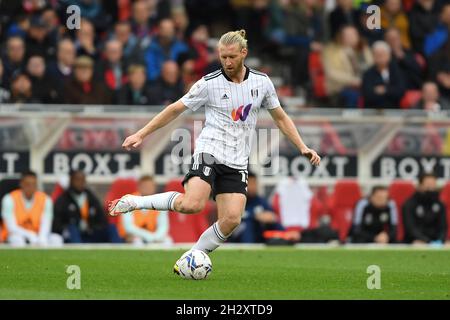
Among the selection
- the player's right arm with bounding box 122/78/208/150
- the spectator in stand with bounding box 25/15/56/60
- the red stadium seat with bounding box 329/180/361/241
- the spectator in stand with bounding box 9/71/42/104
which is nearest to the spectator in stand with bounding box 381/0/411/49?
the red stadium seat with bounding box 329/180/361/241

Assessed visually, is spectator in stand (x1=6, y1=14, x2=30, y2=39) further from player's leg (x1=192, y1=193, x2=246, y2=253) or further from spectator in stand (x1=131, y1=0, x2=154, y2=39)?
player's leg (x1=192, y1=193, x2=246, y2=253)

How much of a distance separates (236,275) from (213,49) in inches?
429

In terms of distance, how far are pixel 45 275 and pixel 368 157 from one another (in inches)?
351

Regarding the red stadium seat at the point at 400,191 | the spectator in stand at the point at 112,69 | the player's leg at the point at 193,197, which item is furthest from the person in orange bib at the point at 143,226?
the player's leg at the point at 193,197

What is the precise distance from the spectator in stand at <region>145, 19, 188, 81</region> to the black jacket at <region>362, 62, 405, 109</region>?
129 inches

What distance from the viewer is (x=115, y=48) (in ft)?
70.3

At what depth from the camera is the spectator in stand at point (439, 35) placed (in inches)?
958

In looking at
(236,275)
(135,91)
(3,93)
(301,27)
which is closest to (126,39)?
(135,91)

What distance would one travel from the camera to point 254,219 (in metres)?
19.8

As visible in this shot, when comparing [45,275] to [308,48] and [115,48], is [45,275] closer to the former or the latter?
[115,48]

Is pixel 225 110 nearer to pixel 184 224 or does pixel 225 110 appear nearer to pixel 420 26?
pixel 184 224

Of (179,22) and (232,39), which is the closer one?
(232,39)

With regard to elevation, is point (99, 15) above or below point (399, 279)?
above

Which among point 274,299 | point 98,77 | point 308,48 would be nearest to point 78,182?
point 98,77
